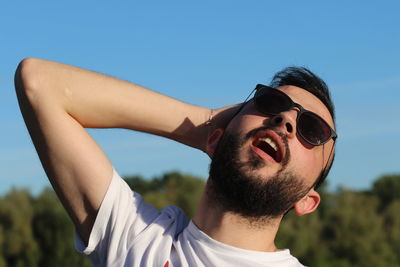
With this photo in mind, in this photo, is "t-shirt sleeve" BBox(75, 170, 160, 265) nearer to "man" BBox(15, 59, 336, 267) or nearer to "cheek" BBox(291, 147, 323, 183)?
"man" BBox(15, 59, 336, 267)

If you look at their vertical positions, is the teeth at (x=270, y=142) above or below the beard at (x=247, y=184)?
above

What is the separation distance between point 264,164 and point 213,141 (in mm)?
399

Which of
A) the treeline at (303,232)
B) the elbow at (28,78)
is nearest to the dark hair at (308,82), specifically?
the elbow at (28,78)

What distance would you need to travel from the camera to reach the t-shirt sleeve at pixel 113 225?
2.66 metres

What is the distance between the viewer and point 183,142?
312 cm

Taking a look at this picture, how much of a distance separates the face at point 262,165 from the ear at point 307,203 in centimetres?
6

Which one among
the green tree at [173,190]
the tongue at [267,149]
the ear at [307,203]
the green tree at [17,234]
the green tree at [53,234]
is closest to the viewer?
the tongue at [267,149]

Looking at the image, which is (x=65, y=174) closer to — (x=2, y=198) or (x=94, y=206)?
(x=94, y=206)

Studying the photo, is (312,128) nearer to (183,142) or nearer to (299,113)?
(299,113)

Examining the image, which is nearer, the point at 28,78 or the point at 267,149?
the point at 28,78

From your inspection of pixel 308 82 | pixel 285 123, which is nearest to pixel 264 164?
pixel 285 123

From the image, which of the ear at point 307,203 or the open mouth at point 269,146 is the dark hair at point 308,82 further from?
the open mouth at point 269,146

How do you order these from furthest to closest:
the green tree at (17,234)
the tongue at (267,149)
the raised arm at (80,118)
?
1. the green tree at (17,234)
2. the tongue at (267,149)
3. the raised arm at (80,118)

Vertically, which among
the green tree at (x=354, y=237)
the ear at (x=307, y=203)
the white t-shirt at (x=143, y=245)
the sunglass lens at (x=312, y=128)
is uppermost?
the sunglass lens at (x=312, y=128)
